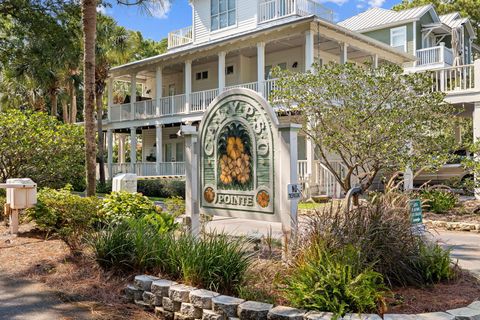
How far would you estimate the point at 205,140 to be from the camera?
7289mm

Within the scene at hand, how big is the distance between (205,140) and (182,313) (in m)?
3.21

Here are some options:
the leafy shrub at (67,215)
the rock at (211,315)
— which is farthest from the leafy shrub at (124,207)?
the rock at (211,315)

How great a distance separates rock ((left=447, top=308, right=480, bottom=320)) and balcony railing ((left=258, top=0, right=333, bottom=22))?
1830 cm

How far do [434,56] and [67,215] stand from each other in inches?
1036

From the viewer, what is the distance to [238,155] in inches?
265

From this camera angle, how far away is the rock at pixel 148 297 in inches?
198

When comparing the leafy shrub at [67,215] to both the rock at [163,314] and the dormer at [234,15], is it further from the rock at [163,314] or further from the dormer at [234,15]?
the dormer at [234,15]

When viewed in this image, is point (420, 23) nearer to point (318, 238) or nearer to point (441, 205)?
point (441, 205)

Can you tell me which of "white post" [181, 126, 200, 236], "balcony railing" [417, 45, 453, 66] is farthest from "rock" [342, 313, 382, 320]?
"balcony railing" [417, 45, 453, 66]

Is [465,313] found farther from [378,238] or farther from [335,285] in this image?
[378,238]

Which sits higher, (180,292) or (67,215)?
(67,215)

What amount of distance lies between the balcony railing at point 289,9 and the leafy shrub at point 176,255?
16914 millimetres

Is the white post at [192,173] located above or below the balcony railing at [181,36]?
below

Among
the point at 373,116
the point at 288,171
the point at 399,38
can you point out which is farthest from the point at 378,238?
the point at 399,38
